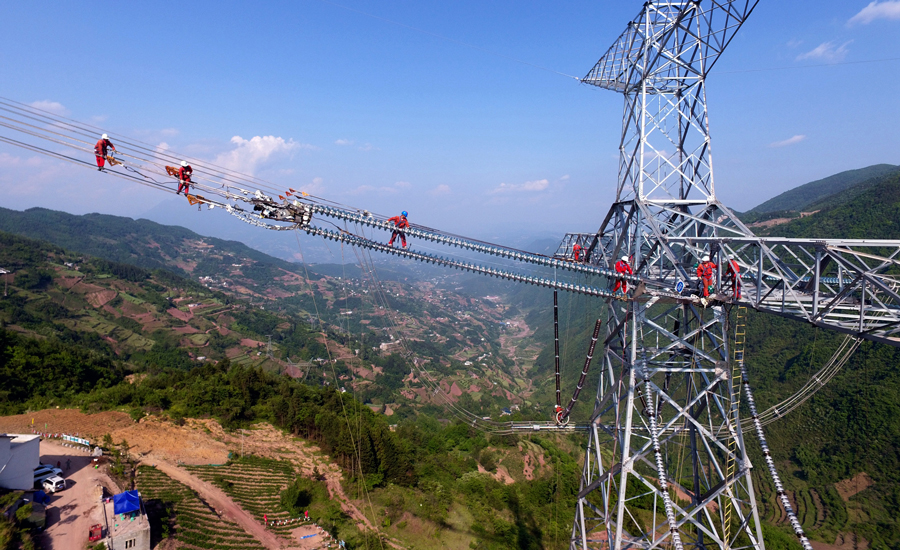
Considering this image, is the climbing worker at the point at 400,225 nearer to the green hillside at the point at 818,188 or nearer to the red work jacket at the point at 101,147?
the red work jacket at the point at 101,147

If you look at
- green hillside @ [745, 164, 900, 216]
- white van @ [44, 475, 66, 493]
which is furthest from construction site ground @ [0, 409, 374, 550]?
green hillside @ [745, 164, 900, 216]

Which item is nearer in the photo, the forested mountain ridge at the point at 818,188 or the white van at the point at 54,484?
the white van at the point at 54,484

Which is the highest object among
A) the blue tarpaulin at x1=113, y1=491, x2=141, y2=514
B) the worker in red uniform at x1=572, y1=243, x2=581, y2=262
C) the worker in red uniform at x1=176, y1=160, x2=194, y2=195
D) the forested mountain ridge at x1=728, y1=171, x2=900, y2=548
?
the worker in red uniform at x1=176, y1=160, x2=194, y2=195

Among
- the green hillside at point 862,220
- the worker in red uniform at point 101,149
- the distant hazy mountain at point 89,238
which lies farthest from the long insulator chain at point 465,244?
the distant hazy mountain at point 89,238

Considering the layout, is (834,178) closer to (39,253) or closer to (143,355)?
(143,355)

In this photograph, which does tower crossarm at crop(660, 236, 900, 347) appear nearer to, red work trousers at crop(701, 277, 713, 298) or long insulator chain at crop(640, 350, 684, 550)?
red work trousers at crop(701, 277, 713, 298)

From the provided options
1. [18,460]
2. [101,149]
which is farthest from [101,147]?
[18,460]

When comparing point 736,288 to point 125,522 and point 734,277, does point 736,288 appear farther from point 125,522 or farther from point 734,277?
point 125,522
